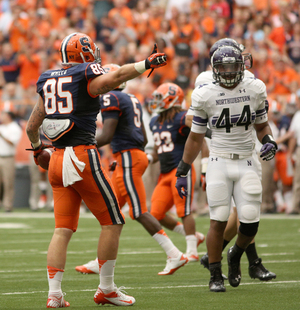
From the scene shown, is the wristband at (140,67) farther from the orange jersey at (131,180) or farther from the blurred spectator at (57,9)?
the blurred spectator at (57,9)

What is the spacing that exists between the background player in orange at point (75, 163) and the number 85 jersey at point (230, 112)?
0.88 metres

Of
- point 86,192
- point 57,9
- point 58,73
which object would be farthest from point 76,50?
point 57,9

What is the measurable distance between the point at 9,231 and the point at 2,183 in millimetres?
4202

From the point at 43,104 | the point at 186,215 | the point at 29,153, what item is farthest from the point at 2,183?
the point at 43,104

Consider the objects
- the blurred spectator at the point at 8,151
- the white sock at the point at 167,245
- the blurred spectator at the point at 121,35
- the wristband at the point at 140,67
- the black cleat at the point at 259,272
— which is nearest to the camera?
the wristband at the point at 140,67

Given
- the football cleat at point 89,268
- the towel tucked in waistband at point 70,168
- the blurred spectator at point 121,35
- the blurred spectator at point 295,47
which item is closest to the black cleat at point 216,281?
the towel tucked in waistband at point 70,168

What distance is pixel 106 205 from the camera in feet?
14.9

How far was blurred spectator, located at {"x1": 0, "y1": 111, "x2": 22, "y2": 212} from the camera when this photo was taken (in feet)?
43.9

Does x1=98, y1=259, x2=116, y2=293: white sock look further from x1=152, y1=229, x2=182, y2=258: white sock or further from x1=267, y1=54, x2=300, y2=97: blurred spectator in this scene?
x1=267, y1=54, x2=300, y2=97: blurred spectator

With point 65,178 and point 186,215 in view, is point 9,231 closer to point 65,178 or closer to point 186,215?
point 186,215

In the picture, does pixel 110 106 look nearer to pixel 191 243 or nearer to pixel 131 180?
pixel 131 180

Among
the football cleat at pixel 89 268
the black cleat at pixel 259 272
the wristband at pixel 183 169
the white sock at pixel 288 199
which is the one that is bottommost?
the white sock at pixel 288 199

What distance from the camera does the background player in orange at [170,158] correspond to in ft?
22.9

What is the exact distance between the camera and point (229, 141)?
4996 mm
